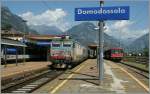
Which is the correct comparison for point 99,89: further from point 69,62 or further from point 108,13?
point 69,62

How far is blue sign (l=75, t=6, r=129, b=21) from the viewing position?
19.3 m

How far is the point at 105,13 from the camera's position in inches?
759

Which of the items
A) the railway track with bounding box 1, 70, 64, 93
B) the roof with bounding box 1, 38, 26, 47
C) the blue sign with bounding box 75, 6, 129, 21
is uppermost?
the roof with bounding box 1, 38, 26, 47

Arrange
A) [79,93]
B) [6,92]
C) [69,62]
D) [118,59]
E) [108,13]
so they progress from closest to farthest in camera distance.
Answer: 1. [79,93]
2. [6,92]
3. [108,13]
4. [69,62]
5. [118,59]

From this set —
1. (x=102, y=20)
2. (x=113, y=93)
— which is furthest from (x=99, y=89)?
(x=102, y=20)

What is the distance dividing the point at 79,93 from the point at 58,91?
1.21 meters

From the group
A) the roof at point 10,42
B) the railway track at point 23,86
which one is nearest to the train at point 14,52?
the roof at point 10,42

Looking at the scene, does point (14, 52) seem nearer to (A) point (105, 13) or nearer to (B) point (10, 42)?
(B) point (10, 42)

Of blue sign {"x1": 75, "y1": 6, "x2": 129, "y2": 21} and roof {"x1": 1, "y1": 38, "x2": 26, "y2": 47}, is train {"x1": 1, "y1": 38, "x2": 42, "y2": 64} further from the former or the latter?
blue sign {"x1": 75, "y1": 6, "x2": 129, "y2": 21}

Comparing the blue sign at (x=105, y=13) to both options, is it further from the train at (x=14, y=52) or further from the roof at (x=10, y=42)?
the roof at (x=10, y=42)

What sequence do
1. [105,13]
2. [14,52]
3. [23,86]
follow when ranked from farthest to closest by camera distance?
[14,52], [23,86], [105,13]

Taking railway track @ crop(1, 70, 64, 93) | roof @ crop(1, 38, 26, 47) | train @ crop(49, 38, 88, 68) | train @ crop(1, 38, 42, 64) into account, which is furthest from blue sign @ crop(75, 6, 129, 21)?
roof @ crop(1, 38, 26, 47)

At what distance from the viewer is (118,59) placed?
77688 millimetres

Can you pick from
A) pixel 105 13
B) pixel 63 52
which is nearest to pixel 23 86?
pixel 105 13
